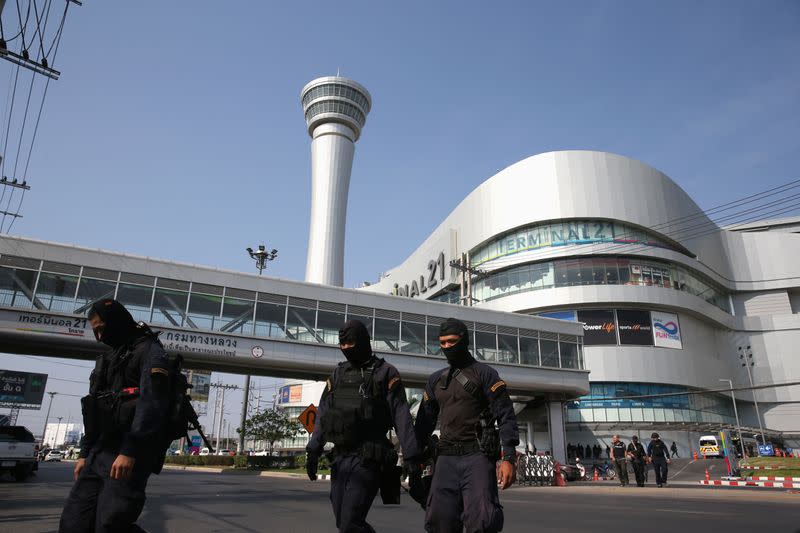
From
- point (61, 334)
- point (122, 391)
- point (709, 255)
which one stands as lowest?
point (122, 391)

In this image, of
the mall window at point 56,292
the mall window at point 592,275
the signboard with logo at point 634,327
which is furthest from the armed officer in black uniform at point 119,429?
the signboard with logo at point 634,327

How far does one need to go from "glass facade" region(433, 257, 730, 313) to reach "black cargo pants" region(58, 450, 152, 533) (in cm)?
4408

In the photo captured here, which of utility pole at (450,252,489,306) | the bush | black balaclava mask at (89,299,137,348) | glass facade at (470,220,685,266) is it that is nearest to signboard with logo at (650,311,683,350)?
glass facade at (470,220,685,266)

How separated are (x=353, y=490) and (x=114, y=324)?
2026mm

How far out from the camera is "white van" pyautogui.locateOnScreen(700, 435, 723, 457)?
129ft

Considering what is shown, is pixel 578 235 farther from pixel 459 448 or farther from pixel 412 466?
pixel 412 466

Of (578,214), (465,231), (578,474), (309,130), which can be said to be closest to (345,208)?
(309,130)

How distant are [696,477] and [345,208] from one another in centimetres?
5859

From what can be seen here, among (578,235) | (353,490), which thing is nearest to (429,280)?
(578,235)

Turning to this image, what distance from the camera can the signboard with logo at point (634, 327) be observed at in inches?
1727

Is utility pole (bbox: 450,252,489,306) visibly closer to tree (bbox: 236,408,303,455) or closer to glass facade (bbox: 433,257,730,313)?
glass facade (bbox: 433,257,730,313)

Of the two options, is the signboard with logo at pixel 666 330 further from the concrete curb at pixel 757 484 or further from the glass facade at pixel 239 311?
the concrete curb at pixel 757 484

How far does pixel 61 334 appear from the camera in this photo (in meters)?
20.9

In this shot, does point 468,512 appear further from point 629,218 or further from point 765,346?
point 765,346
